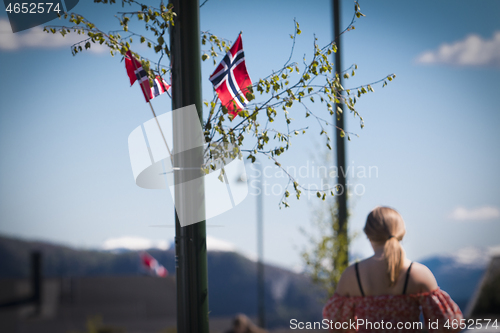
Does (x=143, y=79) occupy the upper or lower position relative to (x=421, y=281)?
upper

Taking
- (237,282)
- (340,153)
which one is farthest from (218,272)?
(340,153)

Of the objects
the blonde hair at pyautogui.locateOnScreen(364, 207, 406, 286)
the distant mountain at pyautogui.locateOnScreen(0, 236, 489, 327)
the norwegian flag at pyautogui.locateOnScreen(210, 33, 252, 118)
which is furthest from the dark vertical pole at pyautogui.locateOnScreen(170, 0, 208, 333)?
the distant mountain at pyautogui.locateOnScreen(0, 236, 489, 327)

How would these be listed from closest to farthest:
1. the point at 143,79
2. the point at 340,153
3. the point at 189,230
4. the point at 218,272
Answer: the point at 189,230, the point at 143,79, the point at 340,153, the point at 218,272

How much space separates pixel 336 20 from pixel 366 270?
472 centimetres

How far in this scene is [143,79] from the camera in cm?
335

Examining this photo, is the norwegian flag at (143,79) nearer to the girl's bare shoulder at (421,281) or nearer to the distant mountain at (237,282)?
the girl's bare shoulder at (421,281)

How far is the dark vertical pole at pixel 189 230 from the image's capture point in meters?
2.97

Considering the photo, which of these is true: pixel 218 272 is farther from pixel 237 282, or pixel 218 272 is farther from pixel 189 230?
pixel 189 230

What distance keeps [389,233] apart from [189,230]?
1251 mm

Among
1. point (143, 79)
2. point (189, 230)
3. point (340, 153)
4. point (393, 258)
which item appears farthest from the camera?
point (340, 153)

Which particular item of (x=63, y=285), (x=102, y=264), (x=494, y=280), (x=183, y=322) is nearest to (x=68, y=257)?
(x=102, y=264)

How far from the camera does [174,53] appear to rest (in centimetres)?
316

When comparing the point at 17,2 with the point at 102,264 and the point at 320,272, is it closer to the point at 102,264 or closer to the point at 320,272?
the point at 320,272

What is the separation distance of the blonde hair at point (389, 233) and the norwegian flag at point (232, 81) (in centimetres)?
119
